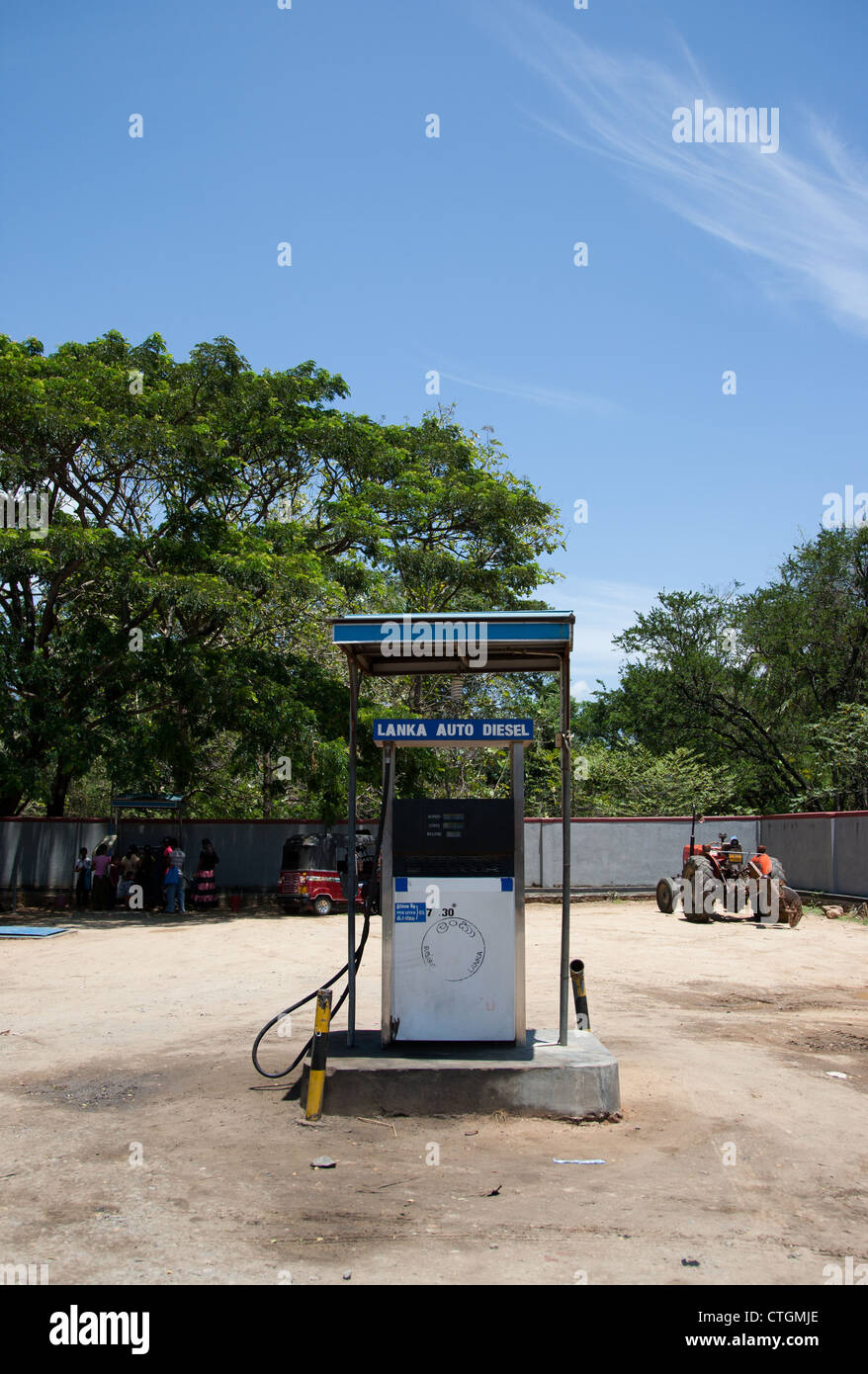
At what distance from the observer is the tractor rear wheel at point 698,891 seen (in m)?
23.2

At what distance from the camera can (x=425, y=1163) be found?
6.35 metres

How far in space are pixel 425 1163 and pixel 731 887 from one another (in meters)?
18.4

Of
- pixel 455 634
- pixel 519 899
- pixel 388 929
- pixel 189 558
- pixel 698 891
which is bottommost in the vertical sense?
pixel 698 891

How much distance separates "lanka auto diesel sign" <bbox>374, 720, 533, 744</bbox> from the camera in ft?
26.2

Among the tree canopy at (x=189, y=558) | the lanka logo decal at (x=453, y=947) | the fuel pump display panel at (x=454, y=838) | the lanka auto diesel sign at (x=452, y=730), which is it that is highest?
the tree canopy at (x=189, y=558)

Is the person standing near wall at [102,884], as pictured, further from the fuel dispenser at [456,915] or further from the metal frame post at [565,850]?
the metal frame post at [565,850]

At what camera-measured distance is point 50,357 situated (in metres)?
25.5

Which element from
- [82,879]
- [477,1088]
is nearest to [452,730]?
[477,1088]

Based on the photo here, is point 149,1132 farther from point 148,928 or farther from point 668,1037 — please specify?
point 148,928

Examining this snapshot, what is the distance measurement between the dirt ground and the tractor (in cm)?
1007
